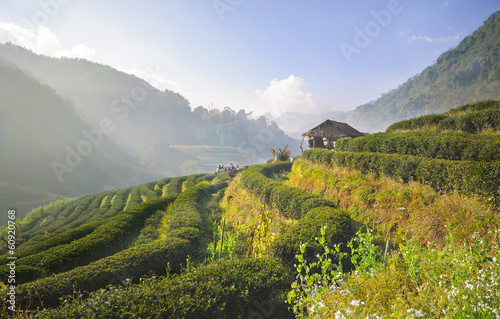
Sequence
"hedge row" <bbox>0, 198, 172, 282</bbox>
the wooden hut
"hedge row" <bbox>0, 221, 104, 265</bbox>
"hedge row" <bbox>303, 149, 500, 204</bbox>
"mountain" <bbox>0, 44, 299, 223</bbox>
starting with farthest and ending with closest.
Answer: "mountain" <bbox>0, 44, 299, 223</bbox>, the wooden hut, "hedge row" <bbox>0, 221, 104, 265</bbox>, "hedge row" <bbox>0, 198, 172, 282</bbox>, "hedge row" <bbox>303, 149, 500, 204</bbox>

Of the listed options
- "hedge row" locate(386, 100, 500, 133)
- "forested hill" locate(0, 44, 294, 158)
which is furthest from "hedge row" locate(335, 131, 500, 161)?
"forested hill" locate(0, 44, 294, 158)

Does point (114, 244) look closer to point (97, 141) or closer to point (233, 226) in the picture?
point (233, 226)

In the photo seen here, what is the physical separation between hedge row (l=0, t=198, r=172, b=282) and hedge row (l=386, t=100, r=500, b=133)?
15.4m

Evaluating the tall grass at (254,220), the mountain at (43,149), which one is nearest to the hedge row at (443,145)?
the tall grass at (254,220)

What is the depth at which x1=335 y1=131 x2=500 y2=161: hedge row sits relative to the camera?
6.39 metres

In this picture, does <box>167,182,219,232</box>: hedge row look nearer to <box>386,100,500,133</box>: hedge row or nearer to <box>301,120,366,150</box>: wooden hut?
<box>386,100,500,133</box>: hedge row

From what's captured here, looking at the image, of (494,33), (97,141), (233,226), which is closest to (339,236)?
(233,226)

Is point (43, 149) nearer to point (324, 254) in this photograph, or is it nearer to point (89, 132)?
point (89, 132)

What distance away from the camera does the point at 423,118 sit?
40.5ft

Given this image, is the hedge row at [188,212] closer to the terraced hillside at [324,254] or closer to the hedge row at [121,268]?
the terraced hillside at [324,254]

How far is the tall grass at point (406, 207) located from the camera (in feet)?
15.3

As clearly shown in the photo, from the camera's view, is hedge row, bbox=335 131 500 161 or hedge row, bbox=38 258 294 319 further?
hedge row, bbox=335 131 500 161

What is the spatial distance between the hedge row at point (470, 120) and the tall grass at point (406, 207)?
18.1 ft

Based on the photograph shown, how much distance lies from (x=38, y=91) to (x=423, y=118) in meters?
83.0
